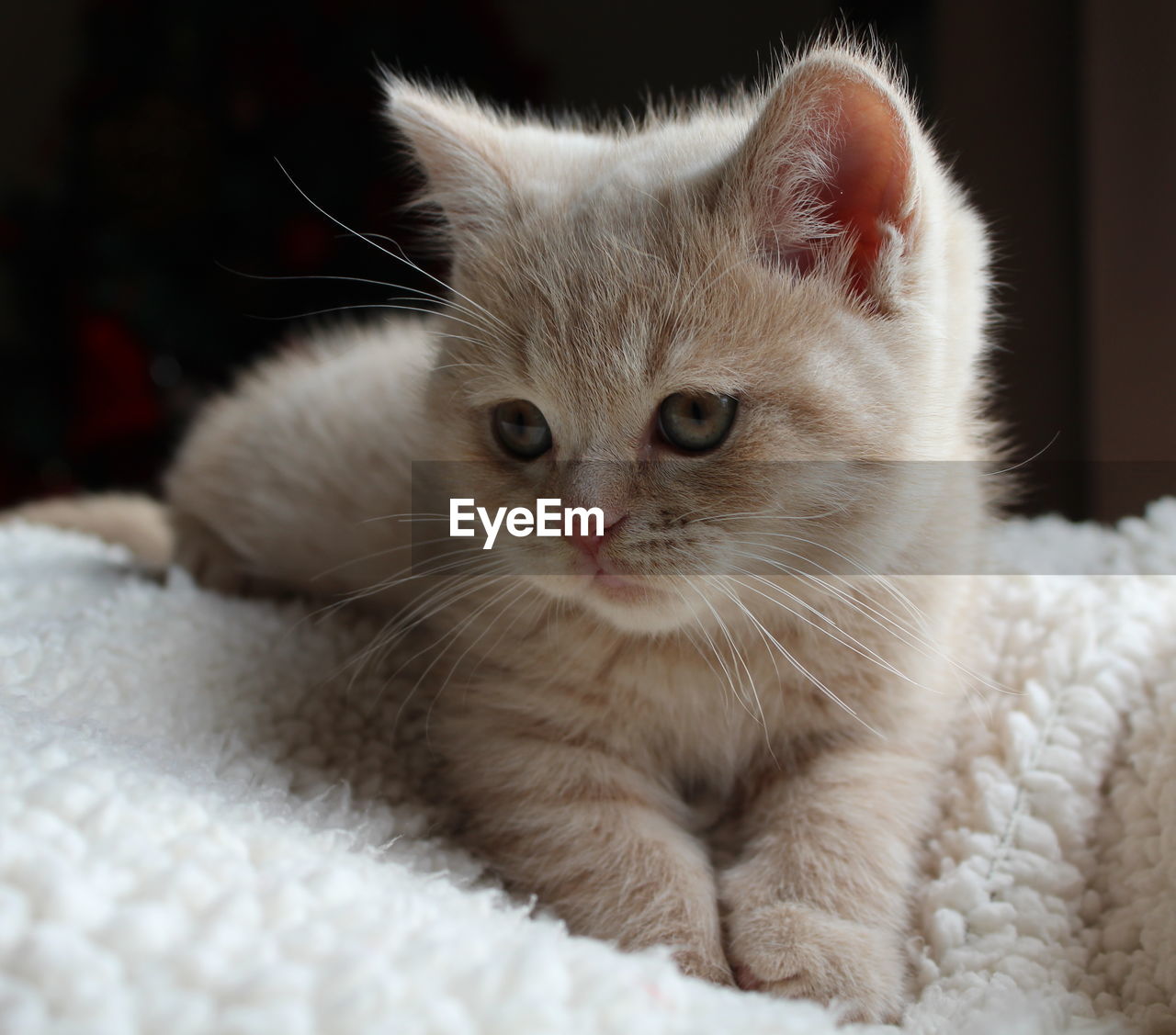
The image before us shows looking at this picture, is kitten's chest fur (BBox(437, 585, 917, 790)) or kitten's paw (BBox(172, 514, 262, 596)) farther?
kitten's paw (BBox(172, 514, 262, 596))

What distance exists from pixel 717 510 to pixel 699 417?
0.26 ft

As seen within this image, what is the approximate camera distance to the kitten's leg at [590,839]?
2.66 feet

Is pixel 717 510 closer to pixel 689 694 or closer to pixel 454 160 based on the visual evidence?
pixel 689 694

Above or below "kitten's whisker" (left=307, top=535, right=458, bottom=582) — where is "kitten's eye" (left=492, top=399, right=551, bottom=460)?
above

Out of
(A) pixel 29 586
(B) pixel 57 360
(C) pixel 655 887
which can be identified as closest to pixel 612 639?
(C) pixel 655 887

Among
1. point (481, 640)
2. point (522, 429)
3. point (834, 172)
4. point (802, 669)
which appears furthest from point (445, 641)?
point (834, 172)

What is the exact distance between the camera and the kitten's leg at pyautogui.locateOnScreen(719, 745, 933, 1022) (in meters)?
0.77

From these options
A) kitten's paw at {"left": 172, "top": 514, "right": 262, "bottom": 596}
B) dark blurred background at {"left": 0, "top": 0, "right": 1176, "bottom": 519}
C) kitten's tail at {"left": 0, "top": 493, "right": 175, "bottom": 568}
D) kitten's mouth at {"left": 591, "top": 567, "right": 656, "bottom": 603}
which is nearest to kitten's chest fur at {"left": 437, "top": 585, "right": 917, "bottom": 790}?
kitten's mouth at {"left": 591, "top": 567, "right": 656, "bottom": 603}

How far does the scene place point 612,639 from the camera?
96 cm

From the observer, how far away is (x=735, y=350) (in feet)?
2.70

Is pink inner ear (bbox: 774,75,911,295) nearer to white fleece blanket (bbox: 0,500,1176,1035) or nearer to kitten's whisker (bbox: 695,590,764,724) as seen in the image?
kitten's whisker (bbox: 695,590,764,724)

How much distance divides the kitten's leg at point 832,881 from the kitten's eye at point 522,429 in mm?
391

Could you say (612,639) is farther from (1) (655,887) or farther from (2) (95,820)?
(2) (95,820)

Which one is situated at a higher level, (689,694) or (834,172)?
(834,172)
